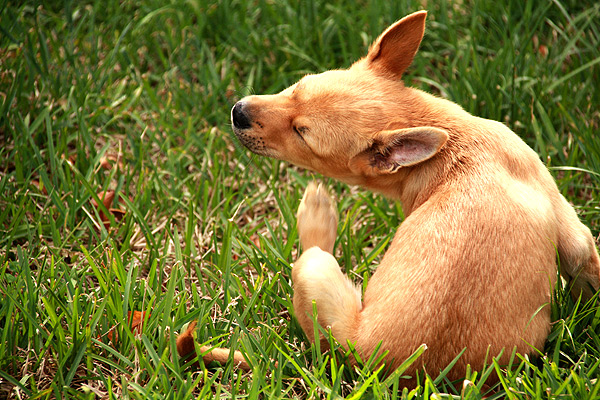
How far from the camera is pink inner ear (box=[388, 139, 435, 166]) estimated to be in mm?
3244

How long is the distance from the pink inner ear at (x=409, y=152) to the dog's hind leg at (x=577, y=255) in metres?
0.79

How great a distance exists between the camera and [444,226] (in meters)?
3.11

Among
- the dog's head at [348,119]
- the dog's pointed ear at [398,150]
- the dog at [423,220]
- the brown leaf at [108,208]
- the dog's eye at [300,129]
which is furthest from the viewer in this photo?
the brown leaf at [108,208]

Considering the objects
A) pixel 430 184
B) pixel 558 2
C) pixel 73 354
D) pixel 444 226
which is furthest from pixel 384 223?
pixel 558 2

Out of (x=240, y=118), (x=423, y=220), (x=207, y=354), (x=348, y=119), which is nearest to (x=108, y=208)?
(x=240, y=118)

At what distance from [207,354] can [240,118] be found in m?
1.37

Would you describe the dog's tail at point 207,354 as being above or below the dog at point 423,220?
below

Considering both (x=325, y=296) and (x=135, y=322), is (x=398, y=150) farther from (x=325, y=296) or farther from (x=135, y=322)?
(x=135, y=322)

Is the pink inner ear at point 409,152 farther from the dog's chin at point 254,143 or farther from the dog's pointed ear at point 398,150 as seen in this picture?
the dog's chin at point 254,143

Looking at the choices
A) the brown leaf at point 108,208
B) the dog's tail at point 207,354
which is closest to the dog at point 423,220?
the dog's tail at point 207,354

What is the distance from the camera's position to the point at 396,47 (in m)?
3.84

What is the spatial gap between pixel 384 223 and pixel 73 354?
214cm

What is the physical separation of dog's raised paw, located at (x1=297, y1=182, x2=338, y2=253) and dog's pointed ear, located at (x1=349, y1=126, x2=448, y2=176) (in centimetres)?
39

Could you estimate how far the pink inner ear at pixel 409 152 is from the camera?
3244 millimetres
